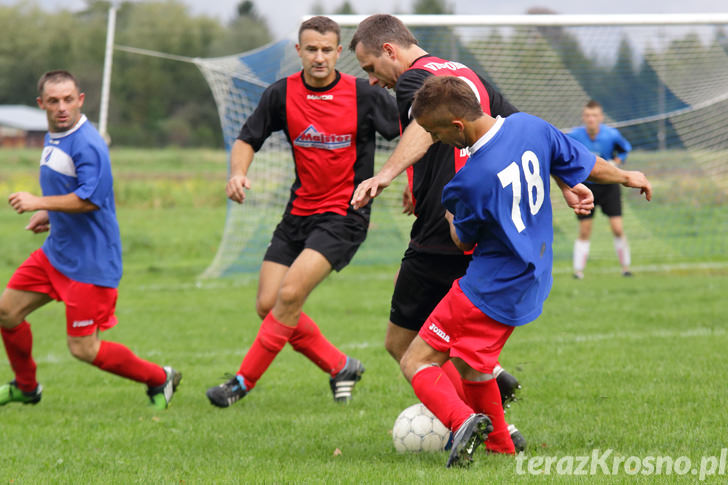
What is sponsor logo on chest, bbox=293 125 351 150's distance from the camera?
5809mm

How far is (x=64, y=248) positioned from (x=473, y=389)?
293cm

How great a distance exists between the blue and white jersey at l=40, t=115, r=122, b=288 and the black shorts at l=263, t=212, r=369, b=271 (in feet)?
3.48

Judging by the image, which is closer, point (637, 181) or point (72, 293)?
point (637, 181)

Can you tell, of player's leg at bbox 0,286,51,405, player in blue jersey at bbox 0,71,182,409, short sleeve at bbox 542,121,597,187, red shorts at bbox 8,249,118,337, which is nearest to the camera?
short sleeve at bbox 542,121,597,187

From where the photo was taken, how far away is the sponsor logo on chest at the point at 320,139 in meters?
5.81

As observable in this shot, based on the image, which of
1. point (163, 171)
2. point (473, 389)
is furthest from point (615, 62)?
point (163, 171)

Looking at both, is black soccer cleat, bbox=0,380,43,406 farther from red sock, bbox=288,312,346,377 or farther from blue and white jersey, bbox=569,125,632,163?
blue and white jersey, bbox=569,125,632,163

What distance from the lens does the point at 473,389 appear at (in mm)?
4195

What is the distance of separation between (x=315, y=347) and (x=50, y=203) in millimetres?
1968

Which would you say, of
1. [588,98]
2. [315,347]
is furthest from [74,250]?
[588,98]

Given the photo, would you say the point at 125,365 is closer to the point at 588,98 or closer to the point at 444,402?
the point at 444,402

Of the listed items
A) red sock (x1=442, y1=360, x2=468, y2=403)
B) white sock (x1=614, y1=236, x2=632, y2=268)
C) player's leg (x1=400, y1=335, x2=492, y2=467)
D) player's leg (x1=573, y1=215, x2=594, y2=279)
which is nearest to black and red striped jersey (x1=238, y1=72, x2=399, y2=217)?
red sock (x1=442, y1=360, x2=468, y2=403)

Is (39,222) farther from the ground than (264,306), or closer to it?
farther from the ground

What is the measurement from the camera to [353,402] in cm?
585
